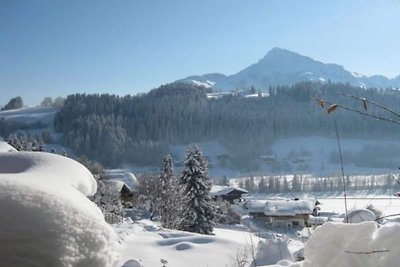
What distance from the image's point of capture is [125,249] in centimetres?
1112

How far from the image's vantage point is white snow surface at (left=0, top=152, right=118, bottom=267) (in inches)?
40.6

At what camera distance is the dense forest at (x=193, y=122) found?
123 m

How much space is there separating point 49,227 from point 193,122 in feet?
460

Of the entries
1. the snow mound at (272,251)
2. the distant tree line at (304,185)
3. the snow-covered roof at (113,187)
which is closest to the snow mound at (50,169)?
the snow mound at (272,251)

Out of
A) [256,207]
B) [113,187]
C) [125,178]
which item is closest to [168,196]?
[113,187]

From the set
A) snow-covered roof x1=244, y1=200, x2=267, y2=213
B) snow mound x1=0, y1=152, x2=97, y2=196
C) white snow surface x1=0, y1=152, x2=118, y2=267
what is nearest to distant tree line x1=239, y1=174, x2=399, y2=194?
snow-covered roof x1=244, y1=200, x2=267, y2=213

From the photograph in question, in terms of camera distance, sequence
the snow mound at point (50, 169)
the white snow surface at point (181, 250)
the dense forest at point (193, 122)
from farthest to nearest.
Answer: the dense forest at point (193, 122) → the white snow surface at point (181, 250) → the snow mound at point (50, 169)

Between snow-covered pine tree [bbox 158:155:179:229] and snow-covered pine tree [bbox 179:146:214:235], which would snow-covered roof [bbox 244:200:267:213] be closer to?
snow-covered pine tree [bbox 158:155:179:229]

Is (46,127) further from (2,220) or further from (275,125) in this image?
(2,220)

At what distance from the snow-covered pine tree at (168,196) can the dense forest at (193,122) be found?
3427 inches

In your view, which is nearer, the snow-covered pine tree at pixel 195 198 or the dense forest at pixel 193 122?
the snow-covered pine tree at pixel 195 198

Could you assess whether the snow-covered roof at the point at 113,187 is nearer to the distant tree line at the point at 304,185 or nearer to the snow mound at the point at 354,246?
the snow mound at the point at 354,246

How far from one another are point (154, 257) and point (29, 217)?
1018cm

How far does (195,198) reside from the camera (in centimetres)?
2739
